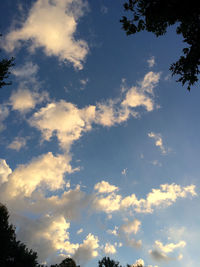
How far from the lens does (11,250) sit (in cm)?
1964

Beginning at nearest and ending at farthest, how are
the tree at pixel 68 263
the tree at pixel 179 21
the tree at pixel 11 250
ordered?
the tree at pixel 179 21
the tree at pixel 11 250
the tree at pixel 68 263

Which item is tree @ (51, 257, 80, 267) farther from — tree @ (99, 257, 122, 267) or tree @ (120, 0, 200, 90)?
tree @ (120, 0, 200, 90)

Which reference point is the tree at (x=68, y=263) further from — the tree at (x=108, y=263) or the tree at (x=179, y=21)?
the tree at (x=179, y=21)

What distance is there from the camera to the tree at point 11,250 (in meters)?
18.6

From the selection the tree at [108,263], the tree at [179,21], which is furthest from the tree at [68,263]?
the tree at [179,21]

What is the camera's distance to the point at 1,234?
61.5 feet

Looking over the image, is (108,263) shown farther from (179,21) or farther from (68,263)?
(179,21)

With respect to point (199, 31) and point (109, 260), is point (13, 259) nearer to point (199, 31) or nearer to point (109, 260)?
point (109, 260)

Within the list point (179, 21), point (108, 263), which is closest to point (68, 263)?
point (108, 263)

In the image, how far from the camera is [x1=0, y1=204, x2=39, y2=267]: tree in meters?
18.6

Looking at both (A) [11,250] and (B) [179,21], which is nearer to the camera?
(B) [179,21]

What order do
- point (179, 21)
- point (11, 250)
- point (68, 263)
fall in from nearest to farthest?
point (179, 21), point (11, 250), point (68, 263)

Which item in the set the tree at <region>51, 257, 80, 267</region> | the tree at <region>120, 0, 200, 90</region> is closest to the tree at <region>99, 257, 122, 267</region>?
the tree at <region>51, 257, 80, 267</region>

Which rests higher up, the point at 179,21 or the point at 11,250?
the point at 179,21
